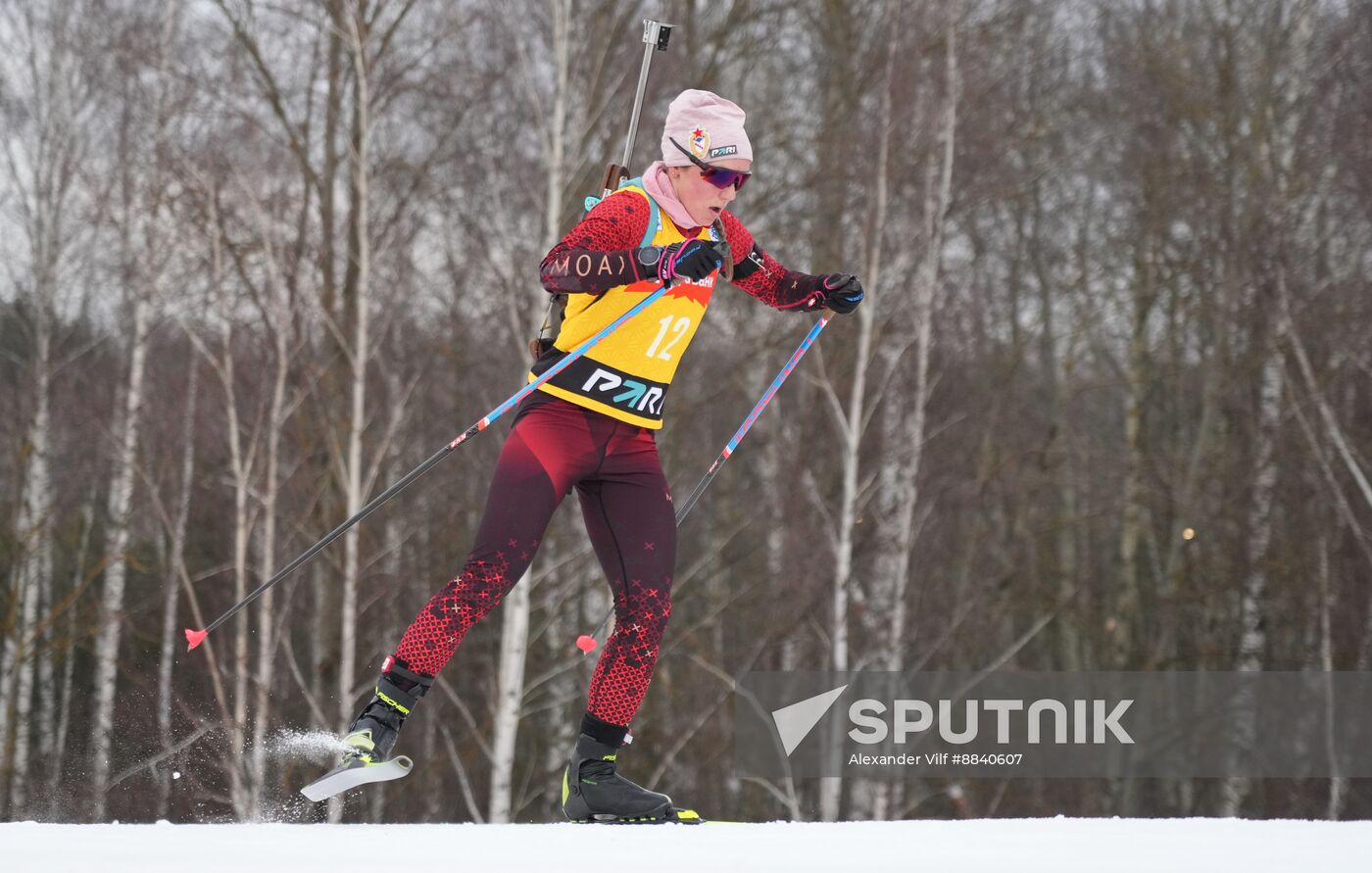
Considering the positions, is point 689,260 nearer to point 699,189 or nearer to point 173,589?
point 699,189

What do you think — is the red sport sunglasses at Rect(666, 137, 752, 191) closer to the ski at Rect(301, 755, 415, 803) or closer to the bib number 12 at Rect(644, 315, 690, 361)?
the bib number 12 at Rect(644, 315, 690, 361)

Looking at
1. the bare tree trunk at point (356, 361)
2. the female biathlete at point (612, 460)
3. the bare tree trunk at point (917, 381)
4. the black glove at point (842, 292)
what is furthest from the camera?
the bare tree trunk at point (917, 381)

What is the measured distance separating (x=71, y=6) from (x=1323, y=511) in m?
11.1

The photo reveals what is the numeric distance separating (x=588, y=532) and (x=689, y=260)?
700mm

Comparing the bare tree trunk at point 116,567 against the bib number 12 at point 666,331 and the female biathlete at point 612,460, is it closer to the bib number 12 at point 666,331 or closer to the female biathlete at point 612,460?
the female biathlete at point 612,460

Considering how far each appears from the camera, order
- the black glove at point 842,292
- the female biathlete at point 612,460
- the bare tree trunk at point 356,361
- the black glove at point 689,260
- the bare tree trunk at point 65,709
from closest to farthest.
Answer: the black glove at point 689,260, the female biathlete at point 612,460, the black glove at point 842,292, the bare tree trunk at point 356,361, the bare tree trunk at point 65,709

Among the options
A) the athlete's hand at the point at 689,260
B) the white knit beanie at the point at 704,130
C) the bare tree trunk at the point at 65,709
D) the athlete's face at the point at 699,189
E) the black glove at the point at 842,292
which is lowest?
the bare tree trunk at the point at 65,709

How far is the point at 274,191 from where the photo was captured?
10242 millimetres

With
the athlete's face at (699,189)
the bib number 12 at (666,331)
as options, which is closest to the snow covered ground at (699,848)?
the bib number 12 at (666,331)

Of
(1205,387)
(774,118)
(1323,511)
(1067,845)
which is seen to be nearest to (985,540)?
(1205,387)

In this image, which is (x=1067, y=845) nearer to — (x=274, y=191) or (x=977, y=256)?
(x=274, y=191)

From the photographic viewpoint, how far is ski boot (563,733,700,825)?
3324 millimetres

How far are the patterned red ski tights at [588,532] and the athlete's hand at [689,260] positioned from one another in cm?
43

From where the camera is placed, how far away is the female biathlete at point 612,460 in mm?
3111
